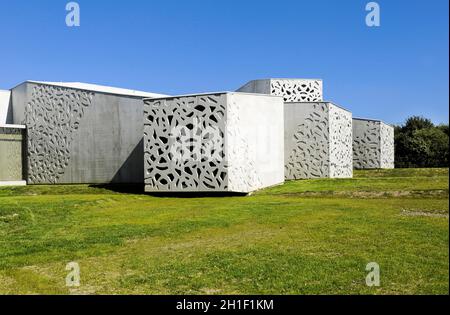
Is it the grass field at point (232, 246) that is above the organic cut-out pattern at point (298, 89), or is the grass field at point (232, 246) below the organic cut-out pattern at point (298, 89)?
below

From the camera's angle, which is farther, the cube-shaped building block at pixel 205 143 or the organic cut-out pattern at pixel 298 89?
the organic cut-out pattern at pixel 298 89

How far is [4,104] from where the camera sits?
3400cm

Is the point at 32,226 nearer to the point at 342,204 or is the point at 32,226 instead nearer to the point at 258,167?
the point at 342,204

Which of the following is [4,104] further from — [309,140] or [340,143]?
[340,143]

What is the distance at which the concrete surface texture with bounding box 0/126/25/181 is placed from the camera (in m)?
30.9

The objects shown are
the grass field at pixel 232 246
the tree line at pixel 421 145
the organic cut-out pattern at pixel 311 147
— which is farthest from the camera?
the tree line at pixel 421 145

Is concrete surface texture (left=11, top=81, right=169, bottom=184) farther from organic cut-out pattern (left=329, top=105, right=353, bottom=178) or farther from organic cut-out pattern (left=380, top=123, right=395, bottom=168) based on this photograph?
organic cut-out pattern (left=380, top=123, right=395, bottom=168)

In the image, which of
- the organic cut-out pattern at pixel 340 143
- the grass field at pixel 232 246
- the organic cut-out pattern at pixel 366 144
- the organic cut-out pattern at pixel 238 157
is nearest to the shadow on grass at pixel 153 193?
the organic cut-out pattern at pixel 238 157

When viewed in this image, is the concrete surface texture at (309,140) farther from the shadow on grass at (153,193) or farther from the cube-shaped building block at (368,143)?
the cube-shaped building block at (368,143)

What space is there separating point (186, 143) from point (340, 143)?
14.8 metres

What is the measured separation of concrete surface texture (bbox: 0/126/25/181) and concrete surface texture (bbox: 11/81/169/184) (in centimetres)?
65

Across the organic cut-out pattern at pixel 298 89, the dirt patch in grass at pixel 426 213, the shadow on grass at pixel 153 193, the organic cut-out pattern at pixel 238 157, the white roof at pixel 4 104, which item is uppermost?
the organic cut-out pattern at pixel 298 89

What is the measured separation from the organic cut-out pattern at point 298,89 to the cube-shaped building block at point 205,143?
11.7 meters

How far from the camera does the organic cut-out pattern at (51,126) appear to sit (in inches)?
1179
